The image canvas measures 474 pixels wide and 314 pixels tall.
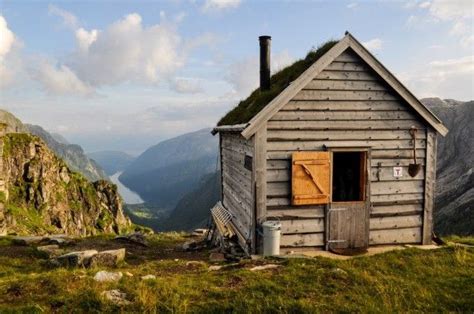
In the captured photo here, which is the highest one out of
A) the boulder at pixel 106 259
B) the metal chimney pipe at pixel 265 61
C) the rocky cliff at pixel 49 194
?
the metal chimney pipe at pixel 265 61

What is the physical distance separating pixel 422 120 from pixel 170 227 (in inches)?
7325

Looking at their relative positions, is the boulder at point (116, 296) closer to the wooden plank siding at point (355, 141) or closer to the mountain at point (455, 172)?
the wooden plank siding at point (355, 141)

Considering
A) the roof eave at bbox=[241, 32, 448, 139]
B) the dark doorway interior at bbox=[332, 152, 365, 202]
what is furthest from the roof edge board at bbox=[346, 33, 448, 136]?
the dark doorway interior at bbox=[332, 152, 365, 202]

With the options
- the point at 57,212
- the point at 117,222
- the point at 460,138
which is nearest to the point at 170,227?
the point at 117,222

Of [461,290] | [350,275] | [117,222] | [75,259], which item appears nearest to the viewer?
[461,290]

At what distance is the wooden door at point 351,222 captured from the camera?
11.5 m

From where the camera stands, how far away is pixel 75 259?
403 inches

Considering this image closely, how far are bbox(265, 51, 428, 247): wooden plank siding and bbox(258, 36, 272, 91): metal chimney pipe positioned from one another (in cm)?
279

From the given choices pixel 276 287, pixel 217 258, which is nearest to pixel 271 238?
pixel 217 258

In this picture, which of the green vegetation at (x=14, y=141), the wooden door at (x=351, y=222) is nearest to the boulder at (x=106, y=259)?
the wooden door at (x=351, y=222)

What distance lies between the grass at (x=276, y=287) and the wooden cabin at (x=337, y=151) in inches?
64.7

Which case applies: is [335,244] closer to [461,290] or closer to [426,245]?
[426,245]

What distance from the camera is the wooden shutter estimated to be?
1096cm

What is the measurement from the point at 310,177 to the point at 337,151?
4.21 feet
